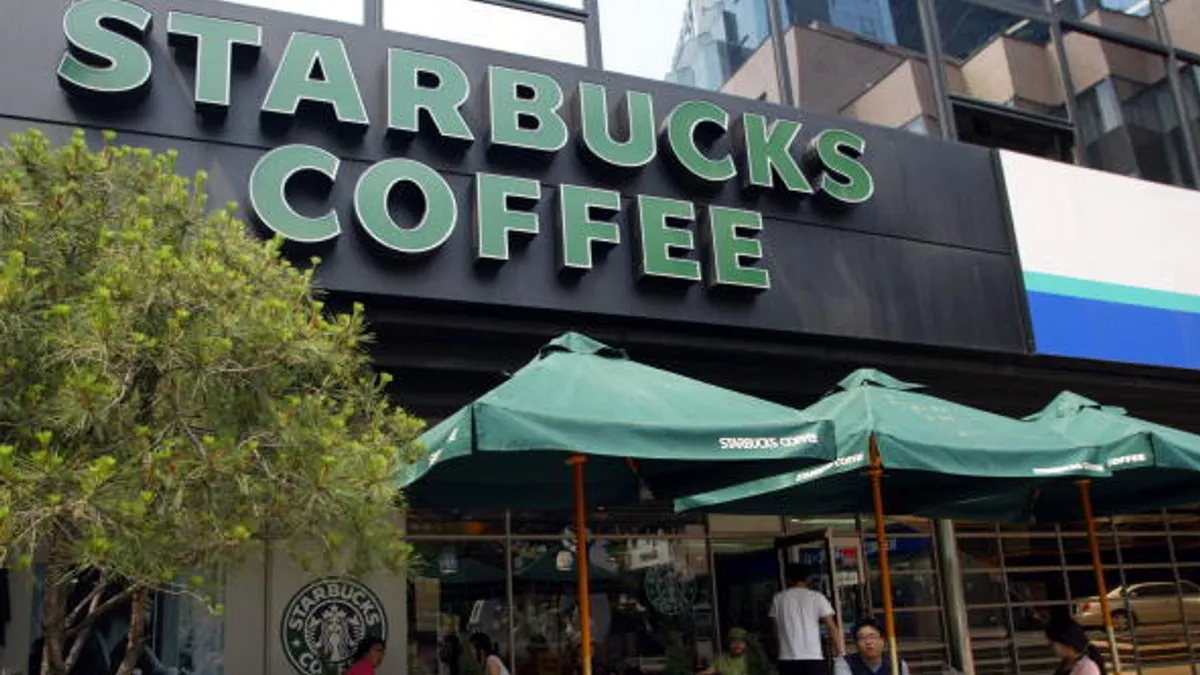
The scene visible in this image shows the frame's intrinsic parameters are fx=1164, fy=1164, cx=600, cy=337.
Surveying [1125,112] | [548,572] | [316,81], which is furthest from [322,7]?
[1125,112]

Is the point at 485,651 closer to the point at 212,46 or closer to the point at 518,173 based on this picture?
the point at 518,173

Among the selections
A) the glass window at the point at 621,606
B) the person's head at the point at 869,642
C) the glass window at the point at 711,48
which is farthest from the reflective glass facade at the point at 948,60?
the person's head at the point at 869,642

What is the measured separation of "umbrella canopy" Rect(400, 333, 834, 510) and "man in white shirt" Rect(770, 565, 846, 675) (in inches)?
114

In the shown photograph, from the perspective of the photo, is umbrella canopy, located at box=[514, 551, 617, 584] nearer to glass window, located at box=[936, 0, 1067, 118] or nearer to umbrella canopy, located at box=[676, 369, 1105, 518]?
umbrella canopy, located at box=[676, 369, 1105, 518]

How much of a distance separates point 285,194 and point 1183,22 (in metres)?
12.9

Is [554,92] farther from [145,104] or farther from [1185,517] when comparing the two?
[1185,517]

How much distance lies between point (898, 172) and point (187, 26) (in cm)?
655

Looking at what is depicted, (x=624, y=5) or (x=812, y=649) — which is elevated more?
(x=624, y=5)

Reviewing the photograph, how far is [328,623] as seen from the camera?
934 cm

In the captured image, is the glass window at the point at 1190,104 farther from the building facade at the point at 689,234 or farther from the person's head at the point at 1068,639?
the person's head at the point at 1068,639

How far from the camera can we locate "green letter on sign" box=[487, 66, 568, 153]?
8977mm

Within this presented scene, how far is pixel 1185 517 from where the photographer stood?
1548cm

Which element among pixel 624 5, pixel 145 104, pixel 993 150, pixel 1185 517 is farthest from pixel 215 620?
pixel 1185 517

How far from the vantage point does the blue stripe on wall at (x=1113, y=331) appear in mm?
11469
